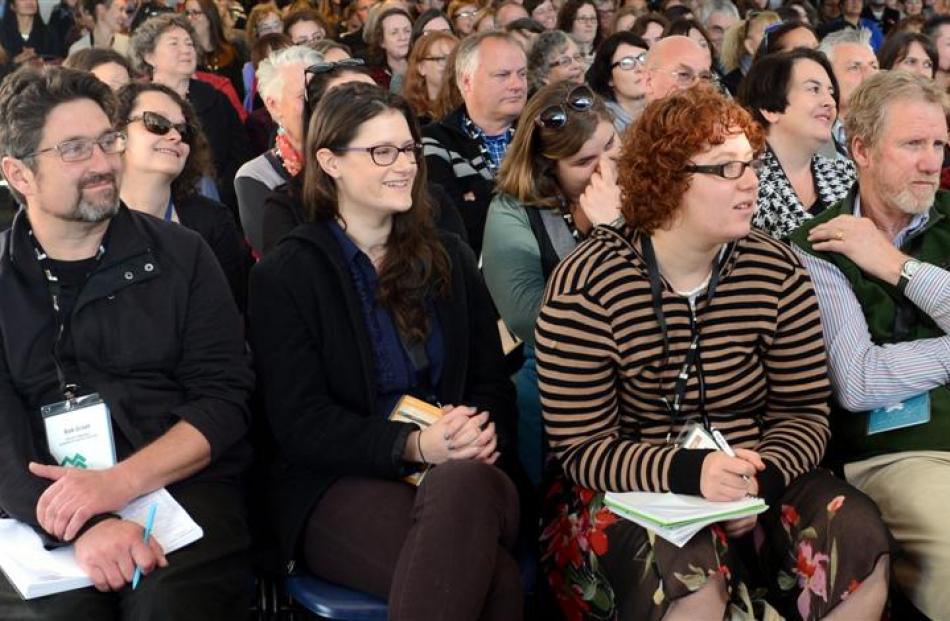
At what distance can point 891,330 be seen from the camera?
9.12 ft

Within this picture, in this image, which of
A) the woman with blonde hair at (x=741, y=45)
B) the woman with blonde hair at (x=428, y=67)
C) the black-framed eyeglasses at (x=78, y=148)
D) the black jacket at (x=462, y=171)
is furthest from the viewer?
the woman with blonde hair at (x=741, y=45)

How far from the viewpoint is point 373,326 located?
104 inches

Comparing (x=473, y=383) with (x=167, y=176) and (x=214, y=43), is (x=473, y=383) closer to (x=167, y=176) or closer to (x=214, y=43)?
(x=167, y=176)

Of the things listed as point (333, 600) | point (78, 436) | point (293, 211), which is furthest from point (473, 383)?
point (78, 436)

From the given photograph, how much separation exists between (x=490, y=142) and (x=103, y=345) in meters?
2.38

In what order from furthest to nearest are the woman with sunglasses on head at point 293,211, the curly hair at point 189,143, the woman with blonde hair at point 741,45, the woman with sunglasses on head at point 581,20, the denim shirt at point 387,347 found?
the woman with sunglasses on head at point 581,20 < the woman with blonde hair at point 741,45 < the curly hair at point 189,143 < the woman with sunglasses on head at point 293,211 < the denim shirt at point 387,347

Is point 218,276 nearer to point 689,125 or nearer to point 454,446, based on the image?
point 454,446

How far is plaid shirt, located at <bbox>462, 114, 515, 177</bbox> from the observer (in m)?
4.47

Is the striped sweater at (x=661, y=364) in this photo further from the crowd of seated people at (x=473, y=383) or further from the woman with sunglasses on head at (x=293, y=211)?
the woman with sunglasses on head at (x=293, y=211)

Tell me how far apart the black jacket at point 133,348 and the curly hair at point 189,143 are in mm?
963

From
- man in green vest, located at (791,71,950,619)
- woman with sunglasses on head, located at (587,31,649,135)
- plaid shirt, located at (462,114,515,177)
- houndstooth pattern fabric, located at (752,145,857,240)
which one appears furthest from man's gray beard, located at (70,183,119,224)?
woman with sunglasses on head, located at (587,31,649,135)

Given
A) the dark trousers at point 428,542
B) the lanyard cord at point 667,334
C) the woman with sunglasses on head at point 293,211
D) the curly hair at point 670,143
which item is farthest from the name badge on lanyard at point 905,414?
the woman with sunglasses on head at point 293,211

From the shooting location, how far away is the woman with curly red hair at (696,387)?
2.36m

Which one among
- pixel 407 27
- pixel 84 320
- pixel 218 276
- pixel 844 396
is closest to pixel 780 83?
pixel 844 396
